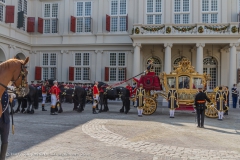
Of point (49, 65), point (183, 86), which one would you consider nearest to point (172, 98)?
point (183, 86)

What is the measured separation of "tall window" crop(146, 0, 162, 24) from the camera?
22.8 m

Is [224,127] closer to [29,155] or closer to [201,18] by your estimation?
[29,155]

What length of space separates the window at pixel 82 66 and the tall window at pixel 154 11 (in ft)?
21.2

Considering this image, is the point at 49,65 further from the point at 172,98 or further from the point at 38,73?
the point at 172,98

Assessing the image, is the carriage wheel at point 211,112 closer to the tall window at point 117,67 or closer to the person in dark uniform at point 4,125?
the person in dark uniform at point 4,125

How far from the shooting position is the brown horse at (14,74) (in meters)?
4.43

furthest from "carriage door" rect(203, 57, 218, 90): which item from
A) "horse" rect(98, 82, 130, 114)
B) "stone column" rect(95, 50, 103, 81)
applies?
"horse" rect(98, 82, 130, 114)

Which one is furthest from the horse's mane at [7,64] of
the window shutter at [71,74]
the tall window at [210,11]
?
the tall window at [210,11]

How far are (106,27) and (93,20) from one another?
1610 millimetres

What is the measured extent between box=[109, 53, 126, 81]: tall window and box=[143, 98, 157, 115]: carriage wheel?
1010 centimetres

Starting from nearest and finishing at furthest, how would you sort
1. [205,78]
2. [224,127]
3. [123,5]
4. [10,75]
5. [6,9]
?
[10,75], [224,127], [205,78], [6,9], [123,5]

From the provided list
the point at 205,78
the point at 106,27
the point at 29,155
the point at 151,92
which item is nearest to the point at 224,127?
the point at 205,78

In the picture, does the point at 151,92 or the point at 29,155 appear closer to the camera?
the point at 29,155

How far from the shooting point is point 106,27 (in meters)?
23.3
